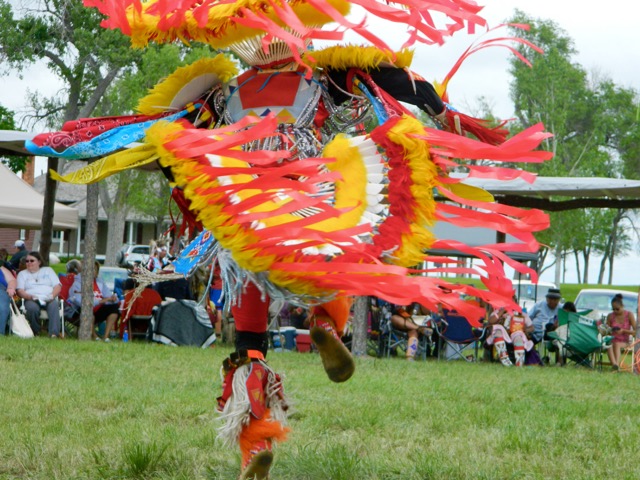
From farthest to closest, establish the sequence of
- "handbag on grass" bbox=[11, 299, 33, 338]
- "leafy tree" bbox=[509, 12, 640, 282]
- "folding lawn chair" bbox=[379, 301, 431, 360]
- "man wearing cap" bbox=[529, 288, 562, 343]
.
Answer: "leafy tree" bbox=[509, 12, 640, 282] → "man wearing cap" bbox=[529, 288, 562, 343] → "folding lawn chair" bbox=[379, 301, 431, 360] → "handbag on grass" bbox=[11, 299, 33, 338]

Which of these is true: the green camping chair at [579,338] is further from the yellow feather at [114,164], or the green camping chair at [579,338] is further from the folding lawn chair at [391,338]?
the yellow feather at [114,164]

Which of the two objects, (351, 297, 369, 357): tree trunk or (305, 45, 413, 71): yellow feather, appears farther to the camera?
(351, 297, 369, 357): tree trunk

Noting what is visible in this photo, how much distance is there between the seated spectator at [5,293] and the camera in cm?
1080

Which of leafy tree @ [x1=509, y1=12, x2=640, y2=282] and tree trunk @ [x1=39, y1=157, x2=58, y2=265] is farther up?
leafy tree @ [x1=509, y1=12, x2=640, y2=282]

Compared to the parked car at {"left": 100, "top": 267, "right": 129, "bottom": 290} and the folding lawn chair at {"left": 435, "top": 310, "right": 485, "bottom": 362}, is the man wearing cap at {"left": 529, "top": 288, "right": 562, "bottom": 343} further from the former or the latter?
the parked car at {"left": 100, "top": 267, "right": 129, "bottom": 290}

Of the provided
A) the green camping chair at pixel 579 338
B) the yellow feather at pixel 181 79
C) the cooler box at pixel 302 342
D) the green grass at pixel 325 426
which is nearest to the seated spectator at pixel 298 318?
the cooler box at pixel 302 342

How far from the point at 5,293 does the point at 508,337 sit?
613 cm

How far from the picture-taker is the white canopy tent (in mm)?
13594

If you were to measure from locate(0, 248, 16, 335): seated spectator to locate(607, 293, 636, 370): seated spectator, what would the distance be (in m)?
7.57

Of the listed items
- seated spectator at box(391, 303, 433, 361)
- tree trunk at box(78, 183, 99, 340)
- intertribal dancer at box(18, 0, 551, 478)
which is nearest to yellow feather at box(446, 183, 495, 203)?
intertribal dancer at box(18, 0, 551, 478)

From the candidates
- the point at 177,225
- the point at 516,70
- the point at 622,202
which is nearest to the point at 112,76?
the point at 622,202

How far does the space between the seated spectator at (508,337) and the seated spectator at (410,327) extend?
84 centimetres

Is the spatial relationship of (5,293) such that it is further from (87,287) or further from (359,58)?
(359,58)

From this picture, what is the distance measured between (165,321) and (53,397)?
5.69 m
